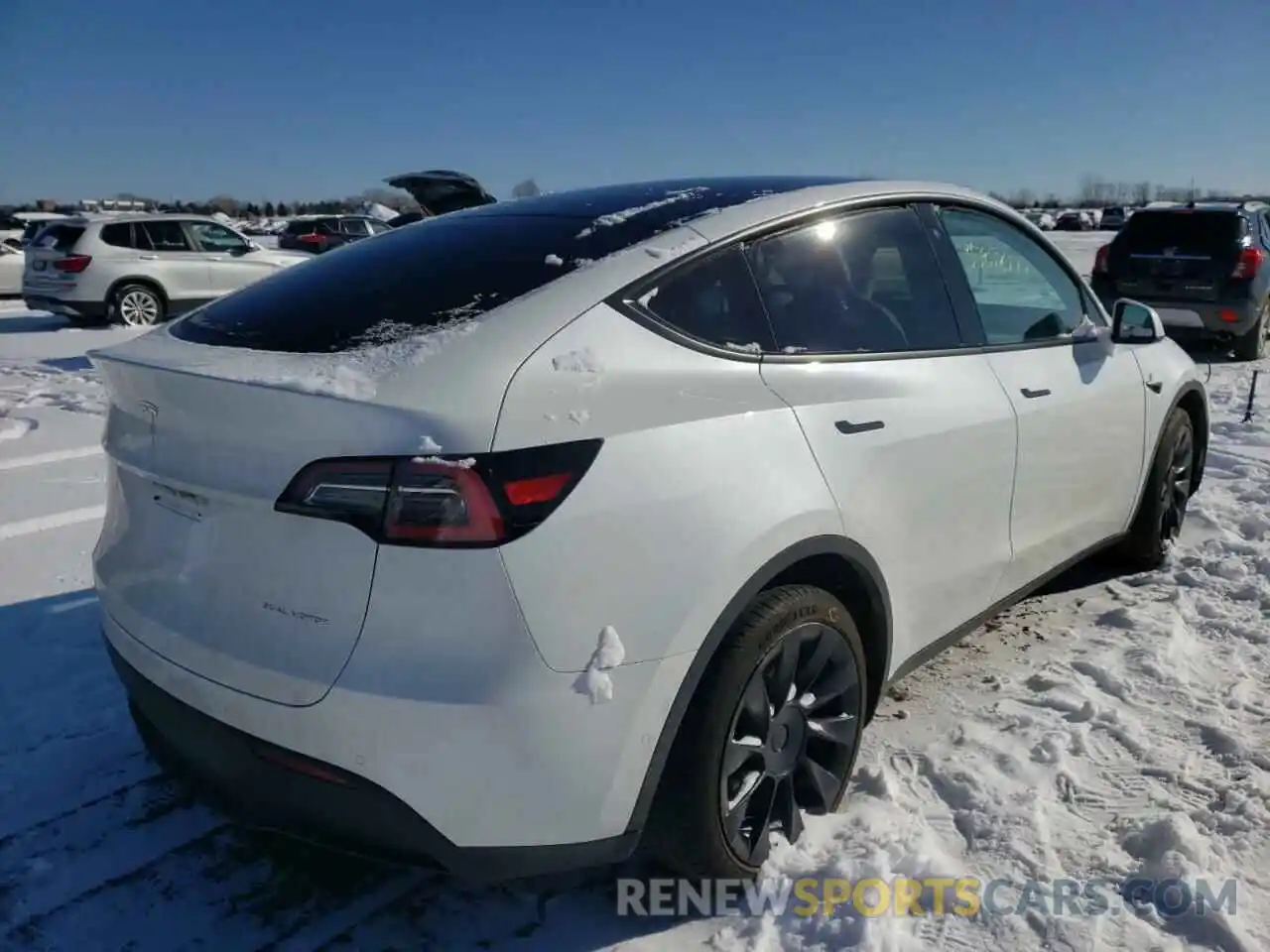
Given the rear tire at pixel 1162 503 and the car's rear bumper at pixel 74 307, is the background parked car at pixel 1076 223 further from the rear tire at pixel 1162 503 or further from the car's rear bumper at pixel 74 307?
the rear tire at pixel 1162 503

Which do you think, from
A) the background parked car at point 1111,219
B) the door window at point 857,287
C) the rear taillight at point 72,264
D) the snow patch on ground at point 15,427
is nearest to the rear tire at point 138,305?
the rear taillight at point 72,264

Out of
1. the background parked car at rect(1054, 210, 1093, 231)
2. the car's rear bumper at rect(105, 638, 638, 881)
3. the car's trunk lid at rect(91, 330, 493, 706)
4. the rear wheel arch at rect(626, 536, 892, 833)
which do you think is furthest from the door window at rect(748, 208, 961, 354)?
the background parked car at rect(1054, 210, 1093, 231)

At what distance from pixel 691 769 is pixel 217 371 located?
132 cm

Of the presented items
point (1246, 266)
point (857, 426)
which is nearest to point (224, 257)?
point (1246, 266)

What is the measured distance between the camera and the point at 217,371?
81.5 inches

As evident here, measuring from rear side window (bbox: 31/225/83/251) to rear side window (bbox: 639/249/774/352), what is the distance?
43.8 feet

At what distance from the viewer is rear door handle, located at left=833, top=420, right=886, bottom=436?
248 cm

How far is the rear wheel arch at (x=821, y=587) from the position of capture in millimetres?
2064

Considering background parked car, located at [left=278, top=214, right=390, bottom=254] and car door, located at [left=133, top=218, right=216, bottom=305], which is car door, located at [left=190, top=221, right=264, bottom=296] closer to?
car door, located at [left=133, top=218, right=216, bottom=305]

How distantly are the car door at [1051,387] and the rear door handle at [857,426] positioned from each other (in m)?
0.80

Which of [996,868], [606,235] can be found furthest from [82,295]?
[996,868]

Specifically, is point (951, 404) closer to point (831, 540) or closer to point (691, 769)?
point (831, 540)

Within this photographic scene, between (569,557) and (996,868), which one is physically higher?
(569,557)

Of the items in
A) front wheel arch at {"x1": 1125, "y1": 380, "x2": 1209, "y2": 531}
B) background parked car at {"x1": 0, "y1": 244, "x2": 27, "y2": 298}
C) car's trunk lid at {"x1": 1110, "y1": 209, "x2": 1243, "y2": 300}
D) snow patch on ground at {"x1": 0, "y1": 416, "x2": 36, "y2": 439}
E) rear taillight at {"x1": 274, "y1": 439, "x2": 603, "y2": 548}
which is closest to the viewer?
rear taillight at {"x1": 274, "y1": 439, "x2": 603, "y2": 548}
